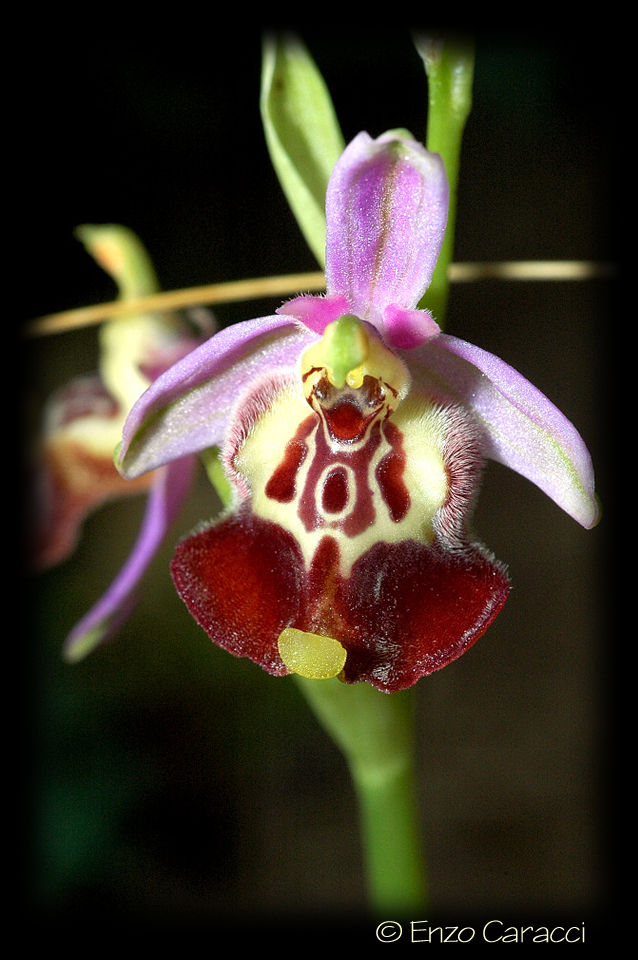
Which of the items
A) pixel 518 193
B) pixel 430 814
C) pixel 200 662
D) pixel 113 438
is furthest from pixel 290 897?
pixel 518 193

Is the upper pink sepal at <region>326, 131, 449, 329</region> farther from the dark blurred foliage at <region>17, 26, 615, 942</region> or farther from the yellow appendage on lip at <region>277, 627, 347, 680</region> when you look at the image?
the dark blurred foliage at <region>17, 26, 615, 942</region>

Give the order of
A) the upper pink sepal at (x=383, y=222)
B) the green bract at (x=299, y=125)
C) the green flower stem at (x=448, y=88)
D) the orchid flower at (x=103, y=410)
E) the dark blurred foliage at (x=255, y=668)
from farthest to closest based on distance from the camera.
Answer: the dark blurred foliage at (x=255, y=668) → the orchid flower at (x=103, y=410) → the green bract at (x=299, y=125) → the green flower stem at (x=448, y=88) → the upper pink sepal at (x=383, y=222)

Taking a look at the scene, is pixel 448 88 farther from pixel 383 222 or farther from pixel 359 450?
pixel 359 450

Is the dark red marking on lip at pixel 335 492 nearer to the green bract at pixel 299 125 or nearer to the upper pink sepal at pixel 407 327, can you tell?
the upper pink sepal at pixel 407 327

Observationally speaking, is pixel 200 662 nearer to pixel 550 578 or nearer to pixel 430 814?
pixel 430 814

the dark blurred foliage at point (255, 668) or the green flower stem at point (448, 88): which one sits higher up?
the green flower stem at point (448, 88)

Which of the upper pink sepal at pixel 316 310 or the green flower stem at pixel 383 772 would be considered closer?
the upper pink sepal at pixel 316 310

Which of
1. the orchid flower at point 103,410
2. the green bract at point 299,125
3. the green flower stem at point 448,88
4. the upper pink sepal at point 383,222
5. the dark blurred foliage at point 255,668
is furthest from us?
the dark blurred foliage at point 255,668

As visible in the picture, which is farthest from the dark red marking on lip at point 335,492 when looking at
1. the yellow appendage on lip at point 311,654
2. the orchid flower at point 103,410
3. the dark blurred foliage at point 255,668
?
the dark blurred foliage at point 255,668
